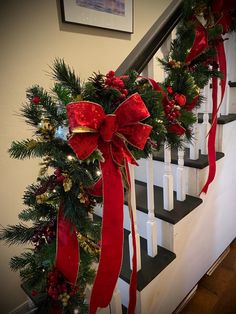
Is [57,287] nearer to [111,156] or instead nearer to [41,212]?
[41,212]

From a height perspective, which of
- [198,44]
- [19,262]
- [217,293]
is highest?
[198,44]

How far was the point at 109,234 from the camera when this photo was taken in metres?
0.53

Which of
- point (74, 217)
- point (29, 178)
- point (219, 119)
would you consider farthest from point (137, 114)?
point (29, 178)

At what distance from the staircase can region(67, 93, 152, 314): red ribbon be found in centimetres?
27

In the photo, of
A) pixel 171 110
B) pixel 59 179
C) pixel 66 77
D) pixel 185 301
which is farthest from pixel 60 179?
pixel 185 301

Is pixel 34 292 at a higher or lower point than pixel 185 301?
higher

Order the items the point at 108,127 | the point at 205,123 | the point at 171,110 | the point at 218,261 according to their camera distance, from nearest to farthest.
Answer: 1. the point at 108,127
2. the point at 171,110
3. the point at 205,123
4. the point at 218,261

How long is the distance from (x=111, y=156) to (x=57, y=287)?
333 mm

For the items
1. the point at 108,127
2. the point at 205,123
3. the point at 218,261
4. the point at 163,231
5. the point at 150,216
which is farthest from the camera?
the point at 218,261

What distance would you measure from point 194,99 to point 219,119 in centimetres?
49

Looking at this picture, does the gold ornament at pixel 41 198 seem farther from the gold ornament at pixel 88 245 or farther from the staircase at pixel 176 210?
the staircase at pixel 176 210

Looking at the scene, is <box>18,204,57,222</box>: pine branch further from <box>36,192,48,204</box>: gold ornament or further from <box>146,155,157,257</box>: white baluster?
<box>146,155,157,257</box>: white baluster

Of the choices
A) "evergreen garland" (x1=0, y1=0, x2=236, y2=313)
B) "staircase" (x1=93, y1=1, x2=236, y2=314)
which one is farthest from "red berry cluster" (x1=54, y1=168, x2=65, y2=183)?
"staircase" (x1=93, y1=1, x2=236, y2=314)

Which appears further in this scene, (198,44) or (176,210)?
(176,210)
